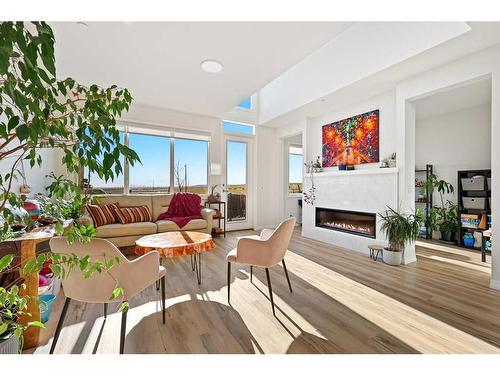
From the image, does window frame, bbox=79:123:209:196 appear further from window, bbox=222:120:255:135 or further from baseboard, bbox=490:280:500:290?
baseboard, bbox=490:280:500:290

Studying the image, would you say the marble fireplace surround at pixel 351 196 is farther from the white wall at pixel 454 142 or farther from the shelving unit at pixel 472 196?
the white wall at pixel 454 142

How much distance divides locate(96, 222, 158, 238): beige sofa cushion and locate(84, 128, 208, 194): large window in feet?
3.75

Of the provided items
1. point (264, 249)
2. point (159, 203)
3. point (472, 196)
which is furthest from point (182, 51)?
point (472, 196)

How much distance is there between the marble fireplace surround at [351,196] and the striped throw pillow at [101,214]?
12.2 ft

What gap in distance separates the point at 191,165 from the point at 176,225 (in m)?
1.67

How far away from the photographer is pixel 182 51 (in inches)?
104

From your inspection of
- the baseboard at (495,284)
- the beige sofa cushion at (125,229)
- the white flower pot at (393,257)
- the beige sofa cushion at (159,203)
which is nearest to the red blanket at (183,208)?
the beige sofa cushion at (159,203)

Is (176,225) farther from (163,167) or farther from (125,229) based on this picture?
(163,167)

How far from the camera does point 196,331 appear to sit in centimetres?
169

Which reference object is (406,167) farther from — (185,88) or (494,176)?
(185,88)

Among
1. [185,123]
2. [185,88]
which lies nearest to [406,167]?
[185,88]

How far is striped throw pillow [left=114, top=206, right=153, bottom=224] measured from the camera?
3.83 metres
